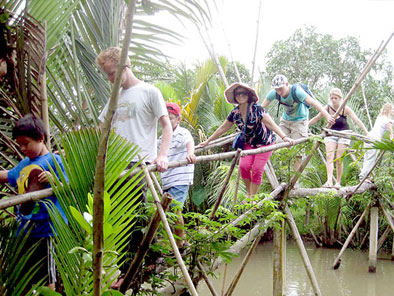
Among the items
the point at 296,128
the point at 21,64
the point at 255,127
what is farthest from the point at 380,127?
the point at 21,64

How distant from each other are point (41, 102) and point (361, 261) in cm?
1069

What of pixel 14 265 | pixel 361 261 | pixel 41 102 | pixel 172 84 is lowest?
pixel 361 261

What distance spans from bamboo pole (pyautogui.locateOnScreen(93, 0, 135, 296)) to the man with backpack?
3.81 metres

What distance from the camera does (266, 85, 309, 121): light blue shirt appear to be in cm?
470

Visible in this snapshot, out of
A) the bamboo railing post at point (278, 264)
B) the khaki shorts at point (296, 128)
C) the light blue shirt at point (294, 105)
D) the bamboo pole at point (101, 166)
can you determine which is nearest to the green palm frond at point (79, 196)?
the bamboo pole at point (101, 166)

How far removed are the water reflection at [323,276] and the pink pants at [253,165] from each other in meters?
3.85

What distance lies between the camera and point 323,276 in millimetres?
9430

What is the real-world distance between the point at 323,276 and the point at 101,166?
9.34m

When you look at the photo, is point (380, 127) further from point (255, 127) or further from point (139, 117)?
point (139, 117)

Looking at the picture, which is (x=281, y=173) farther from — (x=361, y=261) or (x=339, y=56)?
(x=339, y=56)

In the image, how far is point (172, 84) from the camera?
1044 centimetres

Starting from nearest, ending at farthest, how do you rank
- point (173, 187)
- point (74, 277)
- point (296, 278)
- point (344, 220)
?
1. point (74, 277)
2. point (173, 187)
3. point (296, 278)
4. point (344, 220)

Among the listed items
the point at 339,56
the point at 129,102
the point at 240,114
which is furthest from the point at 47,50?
the point at 339,56

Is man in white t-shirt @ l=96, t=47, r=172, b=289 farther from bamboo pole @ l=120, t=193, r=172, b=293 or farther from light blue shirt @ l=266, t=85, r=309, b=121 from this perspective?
light blue shirt @ l=266, t=85, r=309, b=121
